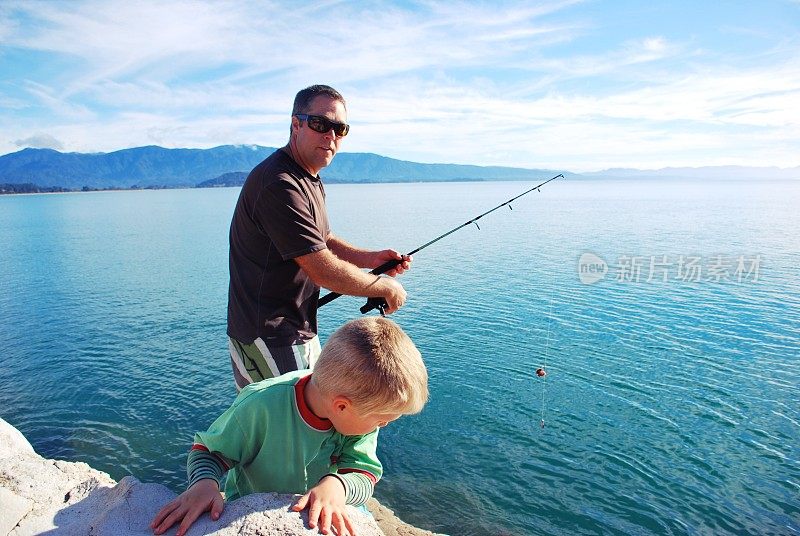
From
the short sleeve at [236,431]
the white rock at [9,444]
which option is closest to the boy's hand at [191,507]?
the short sleeve at [236,431]

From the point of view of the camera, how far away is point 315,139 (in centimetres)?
356

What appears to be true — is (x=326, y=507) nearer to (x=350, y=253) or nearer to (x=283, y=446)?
(x=283, y=446)

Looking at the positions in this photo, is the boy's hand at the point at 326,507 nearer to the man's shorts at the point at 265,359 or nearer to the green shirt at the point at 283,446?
the green shirt at the point at 283,446

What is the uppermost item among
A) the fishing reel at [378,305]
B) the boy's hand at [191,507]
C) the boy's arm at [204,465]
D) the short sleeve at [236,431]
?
the fishing reel at [378,305]

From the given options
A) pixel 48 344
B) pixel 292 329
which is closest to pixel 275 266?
pixel 292 329

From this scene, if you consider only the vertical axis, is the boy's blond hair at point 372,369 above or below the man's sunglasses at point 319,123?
below

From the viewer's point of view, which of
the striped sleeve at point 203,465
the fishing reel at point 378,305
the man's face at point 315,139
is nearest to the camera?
the striped sleeve at point 203,465

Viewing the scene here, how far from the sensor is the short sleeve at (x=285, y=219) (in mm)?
3188

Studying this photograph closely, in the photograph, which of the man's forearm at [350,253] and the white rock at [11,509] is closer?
the white rock at [11,509]

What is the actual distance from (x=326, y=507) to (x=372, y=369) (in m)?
0.60

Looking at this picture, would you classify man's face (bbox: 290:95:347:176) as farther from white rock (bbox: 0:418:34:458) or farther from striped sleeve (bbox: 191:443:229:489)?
white rock (bbox: 0:418:34:458)

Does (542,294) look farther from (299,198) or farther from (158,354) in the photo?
(299,198)

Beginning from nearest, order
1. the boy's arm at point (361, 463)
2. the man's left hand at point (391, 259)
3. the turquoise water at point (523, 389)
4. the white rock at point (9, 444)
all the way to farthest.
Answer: the boy's arm at point (361, 463) < the man's left hand at point (391, 259) < the white rock at point (9, 444) < the turquoise water at point (523, 389)

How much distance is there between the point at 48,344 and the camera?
1600cm
